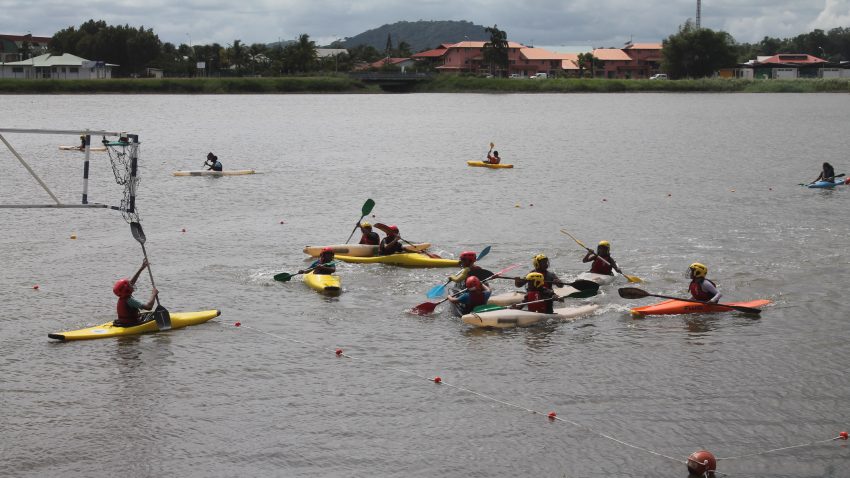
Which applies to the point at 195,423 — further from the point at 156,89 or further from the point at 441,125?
the point at 156,89

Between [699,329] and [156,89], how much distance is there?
422ft

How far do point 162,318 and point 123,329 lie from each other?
0.84 meters

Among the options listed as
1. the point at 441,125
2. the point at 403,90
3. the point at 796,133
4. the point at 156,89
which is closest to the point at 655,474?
the point at 796,133

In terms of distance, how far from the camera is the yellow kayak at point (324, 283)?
80.9ft

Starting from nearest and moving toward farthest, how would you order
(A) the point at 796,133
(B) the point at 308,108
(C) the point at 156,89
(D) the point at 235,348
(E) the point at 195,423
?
(E) the point at 195,423, (D) the point at 235,348, (A) the point at 796,133, (B) the point at 308,108, (C) the point at 156,89

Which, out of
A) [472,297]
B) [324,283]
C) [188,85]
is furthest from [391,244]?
[188,85]

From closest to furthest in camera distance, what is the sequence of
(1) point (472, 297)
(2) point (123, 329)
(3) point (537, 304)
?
(2) point (123, 329) < (3) point (537, 304) < (1) point (472, 297)

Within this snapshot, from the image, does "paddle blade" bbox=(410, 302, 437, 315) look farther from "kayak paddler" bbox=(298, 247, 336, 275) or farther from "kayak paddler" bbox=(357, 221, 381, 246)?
"kayak paddler" bbox=(357, 221, 381, 246)

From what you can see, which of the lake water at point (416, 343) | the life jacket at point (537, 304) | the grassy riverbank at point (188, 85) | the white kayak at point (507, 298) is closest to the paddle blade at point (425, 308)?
the lake water at point (416, 343)

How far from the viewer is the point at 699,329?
862 inches

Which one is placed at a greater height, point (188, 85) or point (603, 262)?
point (188, 85)

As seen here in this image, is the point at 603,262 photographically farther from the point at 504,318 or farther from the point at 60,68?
the point at 60,68

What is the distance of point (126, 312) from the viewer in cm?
2102

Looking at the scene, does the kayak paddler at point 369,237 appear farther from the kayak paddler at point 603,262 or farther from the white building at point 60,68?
the white building at point 60,68
